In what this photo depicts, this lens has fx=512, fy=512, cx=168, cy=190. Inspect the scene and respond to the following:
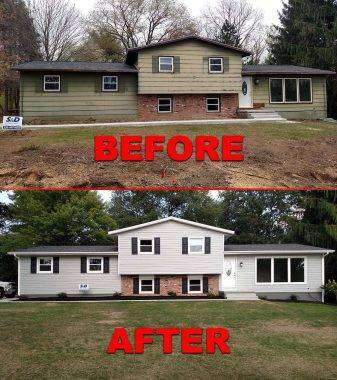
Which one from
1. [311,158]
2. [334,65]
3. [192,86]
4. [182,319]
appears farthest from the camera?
[334,65]

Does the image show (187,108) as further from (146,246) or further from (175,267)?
(146,246)

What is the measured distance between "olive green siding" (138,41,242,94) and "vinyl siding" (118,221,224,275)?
1464cm

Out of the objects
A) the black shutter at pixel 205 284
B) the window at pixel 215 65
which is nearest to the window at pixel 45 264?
the black shutter at pixel 205 284

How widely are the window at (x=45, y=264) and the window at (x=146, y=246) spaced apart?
1.48 metres

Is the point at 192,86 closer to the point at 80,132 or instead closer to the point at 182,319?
the point at 80,132

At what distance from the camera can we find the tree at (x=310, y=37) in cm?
2956

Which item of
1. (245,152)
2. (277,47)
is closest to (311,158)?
(245,152)

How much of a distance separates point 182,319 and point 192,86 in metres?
14.4

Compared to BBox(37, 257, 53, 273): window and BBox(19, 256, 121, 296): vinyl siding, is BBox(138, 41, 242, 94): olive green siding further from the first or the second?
BBox(37, 257, 53, 273): window

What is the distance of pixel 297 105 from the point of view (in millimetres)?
24703

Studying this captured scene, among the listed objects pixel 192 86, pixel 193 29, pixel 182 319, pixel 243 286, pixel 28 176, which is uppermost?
pixel 193 29

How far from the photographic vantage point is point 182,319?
37.0ft

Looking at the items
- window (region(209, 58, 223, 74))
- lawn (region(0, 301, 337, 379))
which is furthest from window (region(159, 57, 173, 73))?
lawn (region(0, 301, 337, 379))

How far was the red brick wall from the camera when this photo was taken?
23578 mm
